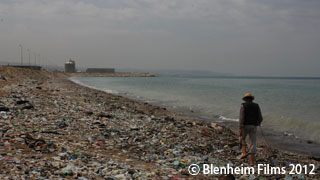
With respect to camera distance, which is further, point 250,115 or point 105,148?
point 105,148

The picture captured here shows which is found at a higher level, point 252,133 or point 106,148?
point 252,133

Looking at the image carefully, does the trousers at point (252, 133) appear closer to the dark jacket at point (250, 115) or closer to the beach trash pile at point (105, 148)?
the dark jacket at point (250, 115)

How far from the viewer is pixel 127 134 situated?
9.29m

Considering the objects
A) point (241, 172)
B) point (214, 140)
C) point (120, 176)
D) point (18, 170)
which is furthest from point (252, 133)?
point (18, 170)

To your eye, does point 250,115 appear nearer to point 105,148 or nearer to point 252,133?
point 252,133

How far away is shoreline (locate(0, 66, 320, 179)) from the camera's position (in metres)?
5.50

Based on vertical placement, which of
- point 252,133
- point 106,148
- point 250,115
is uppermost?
point 250,115

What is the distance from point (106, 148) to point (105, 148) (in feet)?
0.10

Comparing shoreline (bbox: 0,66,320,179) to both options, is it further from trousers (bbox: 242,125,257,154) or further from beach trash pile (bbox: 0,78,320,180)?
trousers (bbox: 242,125,257,154)

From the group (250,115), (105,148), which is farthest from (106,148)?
(250,115)

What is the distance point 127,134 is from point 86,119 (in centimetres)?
253

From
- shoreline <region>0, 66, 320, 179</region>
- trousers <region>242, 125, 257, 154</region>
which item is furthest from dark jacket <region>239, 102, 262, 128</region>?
shoreline <region>0, 66, 320, 179</region>

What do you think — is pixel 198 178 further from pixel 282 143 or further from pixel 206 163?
pixel 282 143

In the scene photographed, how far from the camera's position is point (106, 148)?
24.7 ft
